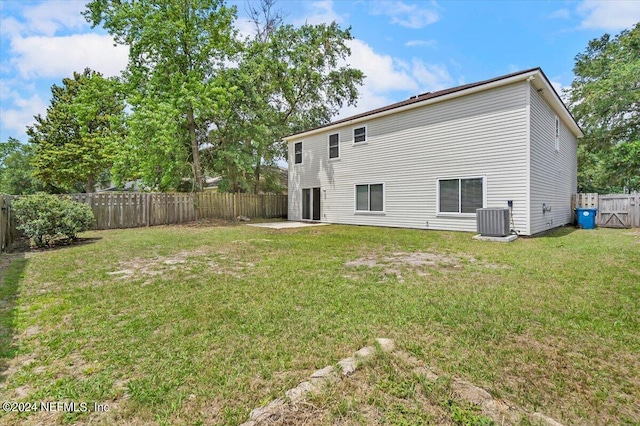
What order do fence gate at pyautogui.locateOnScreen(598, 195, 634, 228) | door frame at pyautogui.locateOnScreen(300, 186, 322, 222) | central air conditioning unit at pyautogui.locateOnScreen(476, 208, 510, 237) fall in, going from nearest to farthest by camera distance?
central air conditioning unit at pyautogui.locateOnScreen(476, 208, 510, 237), fence gate at pyautogui.locateOnScreen(598, 195, 634, 228), door frame at pyautogui.locateOnScreen(300, 186, 322, 222)

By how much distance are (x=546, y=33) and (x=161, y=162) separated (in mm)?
18294

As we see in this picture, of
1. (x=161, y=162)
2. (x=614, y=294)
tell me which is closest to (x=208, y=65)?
(x=161, y=162)

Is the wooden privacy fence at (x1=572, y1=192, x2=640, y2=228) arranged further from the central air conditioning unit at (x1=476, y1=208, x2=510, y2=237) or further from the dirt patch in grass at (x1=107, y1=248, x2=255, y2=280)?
the dirt patch in grass at (x1=107, y1=248, x2=255, y2=280)

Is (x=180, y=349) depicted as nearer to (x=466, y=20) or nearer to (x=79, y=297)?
(x=79, y=297)

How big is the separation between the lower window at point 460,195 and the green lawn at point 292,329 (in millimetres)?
4116

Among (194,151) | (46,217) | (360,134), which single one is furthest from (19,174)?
(360,134)

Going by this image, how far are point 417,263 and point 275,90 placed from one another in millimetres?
18800

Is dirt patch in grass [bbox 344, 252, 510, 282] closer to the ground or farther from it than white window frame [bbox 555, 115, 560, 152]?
closer to the ground

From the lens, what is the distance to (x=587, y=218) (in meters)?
11.8

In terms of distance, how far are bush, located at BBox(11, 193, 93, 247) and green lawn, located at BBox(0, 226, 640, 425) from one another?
218 centimetres

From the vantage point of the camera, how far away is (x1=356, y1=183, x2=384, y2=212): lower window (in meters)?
13.0

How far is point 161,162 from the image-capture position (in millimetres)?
15555

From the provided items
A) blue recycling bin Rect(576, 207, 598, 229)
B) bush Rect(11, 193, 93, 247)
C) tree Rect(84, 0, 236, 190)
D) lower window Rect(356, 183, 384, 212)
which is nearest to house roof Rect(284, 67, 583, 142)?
lower window Rect(356, 183, 384, 212)

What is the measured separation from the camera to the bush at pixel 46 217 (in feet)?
26.1
